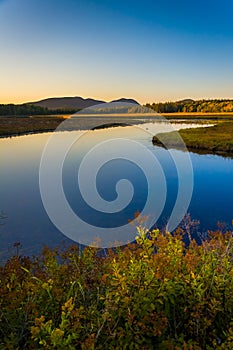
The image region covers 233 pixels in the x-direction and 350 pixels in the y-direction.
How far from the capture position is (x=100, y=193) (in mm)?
21234

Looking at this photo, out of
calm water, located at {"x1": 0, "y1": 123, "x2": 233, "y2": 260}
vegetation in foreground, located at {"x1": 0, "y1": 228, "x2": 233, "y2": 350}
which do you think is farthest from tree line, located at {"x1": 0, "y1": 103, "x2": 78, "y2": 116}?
vegetation in foreground, located at {"x1": 0, "y1": 228, "x2": 233, "y2": 350}

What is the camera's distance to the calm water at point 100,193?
1405 centimetres

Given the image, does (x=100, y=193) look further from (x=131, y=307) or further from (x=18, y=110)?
(x=18, y=110)

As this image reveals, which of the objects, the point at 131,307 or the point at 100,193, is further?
the point at 100,193

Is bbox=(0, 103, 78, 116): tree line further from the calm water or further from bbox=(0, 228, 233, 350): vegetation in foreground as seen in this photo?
bbox=(0, 228, 233, 350): vegetation in foreground

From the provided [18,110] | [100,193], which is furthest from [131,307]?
[18,110]

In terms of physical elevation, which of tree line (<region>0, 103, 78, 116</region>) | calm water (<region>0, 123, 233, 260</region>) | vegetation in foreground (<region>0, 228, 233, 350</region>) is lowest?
calm water (<region>0, 123, 233, 260</region>)

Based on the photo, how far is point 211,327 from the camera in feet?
13.9

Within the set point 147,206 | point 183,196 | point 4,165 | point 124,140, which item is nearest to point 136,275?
point 147,206

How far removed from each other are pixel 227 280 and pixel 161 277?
103cm

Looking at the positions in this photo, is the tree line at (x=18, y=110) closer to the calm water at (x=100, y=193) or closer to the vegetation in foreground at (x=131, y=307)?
the calm water at (x=100, y=193)

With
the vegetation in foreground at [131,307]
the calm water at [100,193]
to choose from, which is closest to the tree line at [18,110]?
the calm water at [100,193]

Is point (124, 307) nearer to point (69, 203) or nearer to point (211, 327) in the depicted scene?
point (211, 327)

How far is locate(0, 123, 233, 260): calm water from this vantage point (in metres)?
14.0
